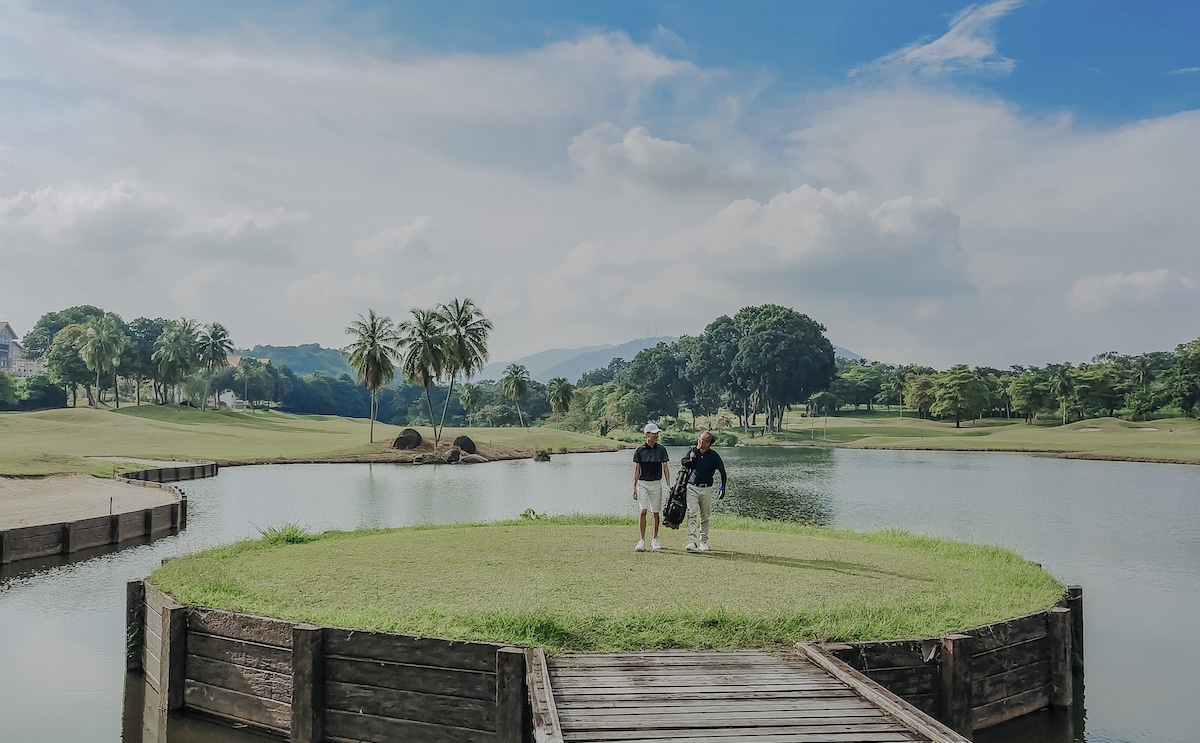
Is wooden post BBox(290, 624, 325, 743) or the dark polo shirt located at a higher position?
the dark polo shirt

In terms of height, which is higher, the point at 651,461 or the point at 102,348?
the point at 102,348

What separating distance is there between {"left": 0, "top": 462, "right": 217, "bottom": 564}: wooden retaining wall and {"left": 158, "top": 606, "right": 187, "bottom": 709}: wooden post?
547 inches

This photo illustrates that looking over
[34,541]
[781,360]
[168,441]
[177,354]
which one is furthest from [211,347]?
[34,541]

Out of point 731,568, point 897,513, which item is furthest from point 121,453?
point 731,568

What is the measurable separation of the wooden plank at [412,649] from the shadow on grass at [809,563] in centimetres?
725

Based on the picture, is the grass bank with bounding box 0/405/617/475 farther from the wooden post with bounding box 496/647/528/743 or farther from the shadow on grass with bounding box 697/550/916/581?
the wooden post with bounding box 496/647/528/743

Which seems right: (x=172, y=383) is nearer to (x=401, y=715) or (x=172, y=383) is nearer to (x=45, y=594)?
(x=45, y=594)

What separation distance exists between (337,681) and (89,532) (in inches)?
707

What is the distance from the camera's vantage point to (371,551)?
16500 mm

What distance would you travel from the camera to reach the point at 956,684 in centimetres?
996

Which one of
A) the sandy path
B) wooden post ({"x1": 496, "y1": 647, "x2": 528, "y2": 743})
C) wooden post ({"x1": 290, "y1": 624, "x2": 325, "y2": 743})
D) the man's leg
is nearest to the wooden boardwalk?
wooden post ({"x1": 496, "y1": 647, "x2": 528, "y2": 743})

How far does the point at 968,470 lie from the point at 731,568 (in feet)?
175

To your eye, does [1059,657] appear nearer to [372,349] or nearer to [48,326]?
[372,349]

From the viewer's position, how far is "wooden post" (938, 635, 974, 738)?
9.95 metres
